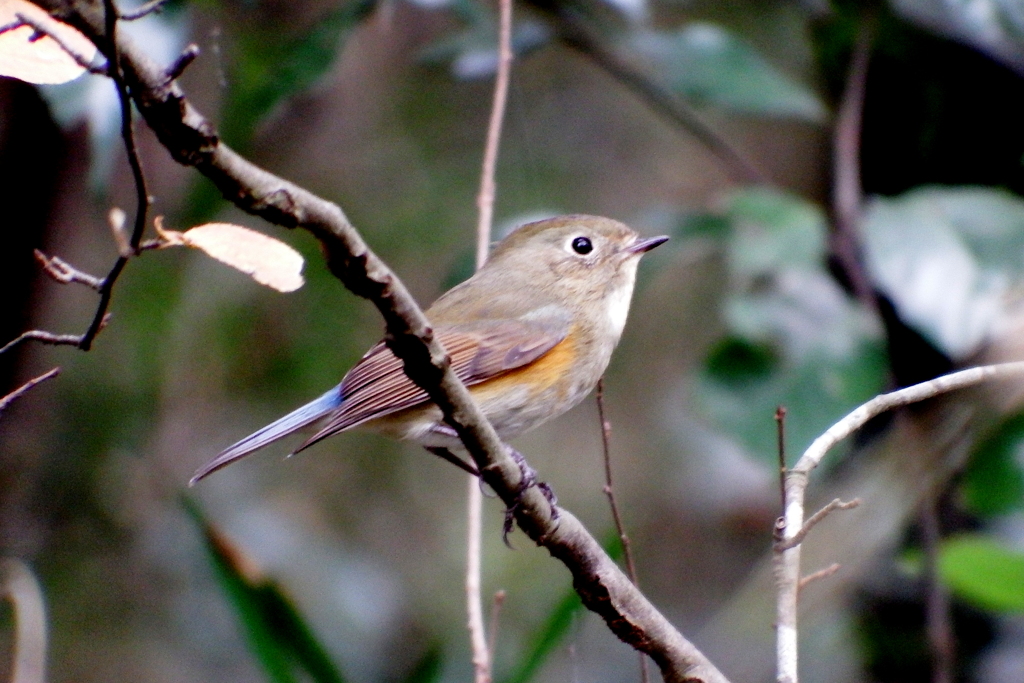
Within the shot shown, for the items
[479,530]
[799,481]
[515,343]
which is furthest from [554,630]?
[799,481]

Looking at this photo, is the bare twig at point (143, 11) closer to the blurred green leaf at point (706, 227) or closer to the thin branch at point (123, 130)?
the thin branch at point (123, 130)

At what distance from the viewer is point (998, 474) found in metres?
3.21

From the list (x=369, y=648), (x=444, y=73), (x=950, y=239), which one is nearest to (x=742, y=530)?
(x=369, y=648)

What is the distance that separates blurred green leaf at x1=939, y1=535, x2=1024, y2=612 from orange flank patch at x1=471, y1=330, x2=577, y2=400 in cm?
137

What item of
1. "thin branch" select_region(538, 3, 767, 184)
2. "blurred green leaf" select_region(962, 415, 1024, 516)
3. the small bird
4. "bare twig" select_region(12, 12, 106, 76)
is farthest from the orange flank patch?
"bare twig" select_region(12, 12, 106, 76)

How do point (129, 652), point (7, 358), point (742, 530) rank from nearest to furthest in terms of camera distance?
1. point (7, 358)
2. point (129, 652)
3. point (742, 530)

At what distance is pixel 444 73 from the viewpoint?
17.6ft

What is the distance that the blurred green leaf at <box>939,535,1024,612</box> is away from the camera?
307 cm

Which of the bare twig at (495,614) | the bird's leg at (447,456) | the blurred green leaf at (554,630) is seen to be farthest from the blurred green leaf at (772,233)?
the bare twig at (495,614)

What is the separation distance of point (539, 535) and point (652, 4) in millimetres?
3681

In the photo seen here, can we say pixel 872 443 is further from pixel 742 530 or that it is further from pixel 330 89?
pixel 330 89

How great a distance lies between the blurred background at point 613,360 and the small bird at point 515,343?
0.30 m

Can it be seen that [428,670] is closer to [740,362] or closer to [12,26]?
[740,362]

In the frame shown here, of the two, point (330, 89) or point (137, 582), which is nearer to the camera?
point (137, 582)
